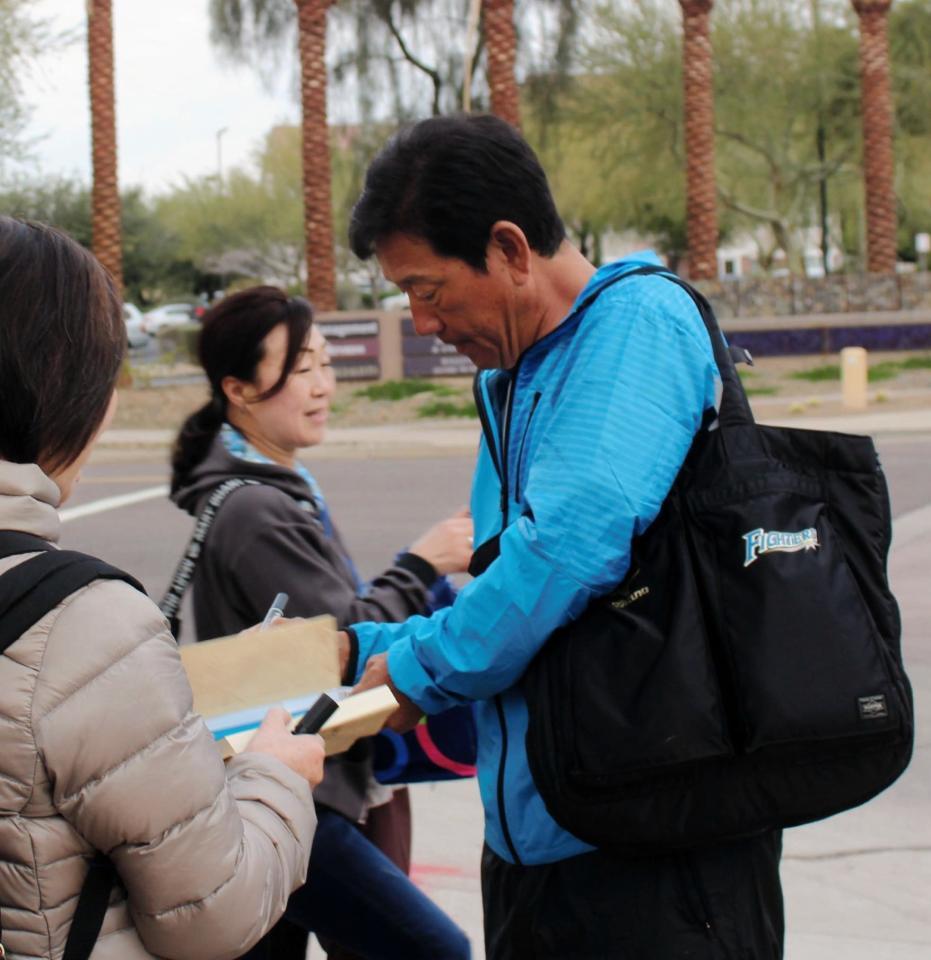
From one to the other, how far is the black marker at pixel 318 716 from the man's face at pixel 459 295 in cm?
61

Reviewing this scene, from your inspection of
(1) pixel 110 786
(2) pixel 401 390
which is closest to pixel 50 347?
(1) pixel 110 786

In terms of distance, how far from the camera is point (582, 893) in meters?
2.14

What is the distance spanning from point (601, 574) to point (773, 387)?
20.5 meters

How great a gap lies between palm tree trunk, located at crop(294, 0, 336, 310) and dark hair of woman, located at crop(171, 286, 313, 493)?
70.5 ft

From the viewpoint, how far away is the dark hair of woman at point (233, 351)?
3213 millimetres

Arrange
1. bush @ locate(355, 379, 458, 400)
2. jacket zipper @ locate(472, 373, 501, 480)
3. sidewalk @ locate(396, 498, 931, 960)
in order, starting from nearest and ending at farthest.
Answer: jacket zipper @ locate(472, 373, 501, 480), sidewalk @ locate(396, 498, 931, 960), bush @ locate(355, 379, 458, 400)

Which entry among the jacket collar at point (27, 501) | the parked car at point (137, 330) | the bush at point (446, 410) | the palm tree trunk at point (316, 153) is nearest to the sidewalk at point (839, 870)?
the jacket collar at point (27, 501)

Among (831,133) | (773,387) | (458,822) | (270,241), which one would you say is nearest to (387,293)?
(270,241)

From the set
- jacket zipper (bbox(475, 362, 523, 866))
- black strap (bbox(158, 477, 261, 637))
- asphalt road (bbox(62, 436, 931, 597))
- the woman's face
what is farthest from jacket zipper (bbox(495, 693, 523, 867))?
asphalt road (bbox(62, 436, 931, 597))

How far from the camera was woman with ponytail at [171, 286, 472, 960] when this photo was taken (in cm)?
285

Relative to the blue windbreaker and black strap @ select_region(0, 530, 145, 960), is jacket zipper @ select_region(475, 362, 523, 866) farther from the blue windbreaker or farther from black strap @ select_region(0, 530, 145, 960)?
black strap @ select_region(0, 530, 145, 960)

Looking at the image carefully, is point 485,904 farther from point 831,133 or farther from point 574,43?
point 831,133

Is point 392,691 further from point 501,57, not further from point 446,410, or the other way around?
point 501,57

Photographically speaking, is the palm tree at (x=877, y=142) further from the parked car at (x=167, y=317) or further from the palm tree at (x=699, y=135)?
the parked car at (x=167, y=317)
